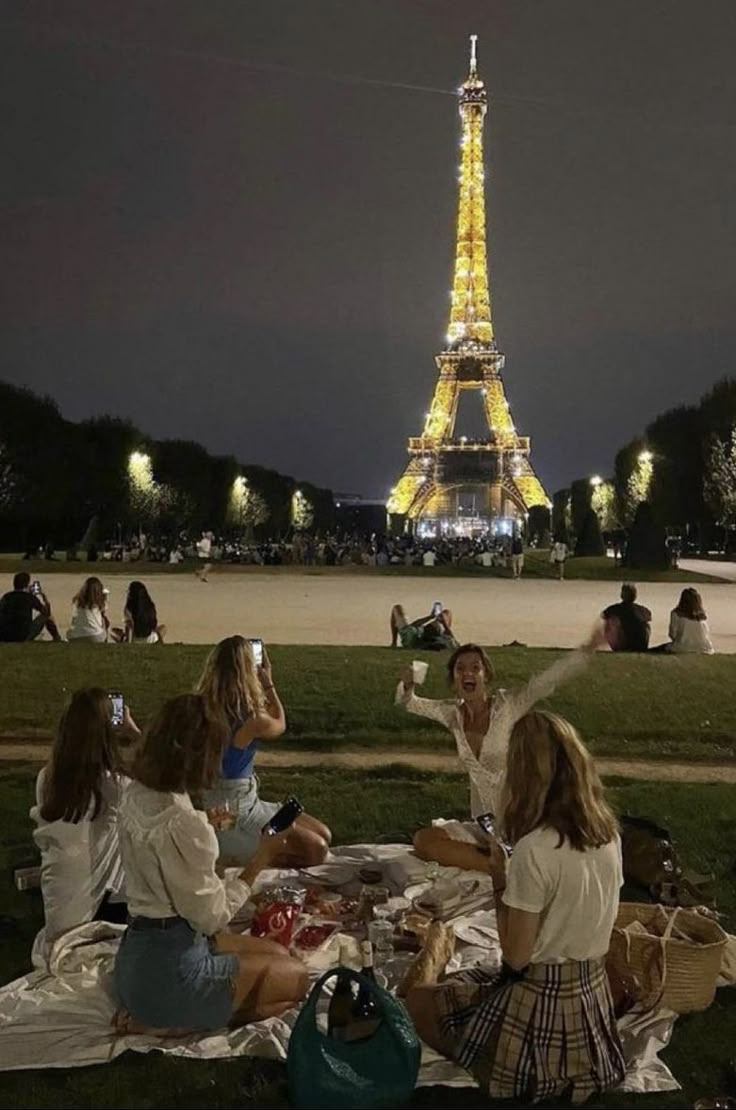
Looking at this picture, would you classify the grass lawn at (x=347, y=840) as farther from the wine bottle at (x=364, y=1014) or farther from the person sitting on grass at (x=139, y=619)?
the person sitting on grass at (x=139, y=619)

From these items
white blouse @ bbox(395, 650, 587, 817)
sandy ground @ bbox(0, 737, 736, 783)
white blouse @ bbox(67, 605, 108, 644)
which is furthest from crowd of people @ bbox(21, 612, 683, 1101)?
white blouse @ bbox(67, 605, 108, 644)

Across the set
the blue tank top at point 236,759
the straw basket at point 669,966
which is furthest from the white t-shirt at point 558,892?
the blue tank top at point 236,759

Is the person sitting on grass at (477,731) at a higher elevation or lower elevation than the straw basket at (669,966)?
higher

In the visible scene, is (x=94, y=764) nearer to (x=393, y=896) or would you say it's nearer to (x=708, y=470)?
(x=393, y=896)

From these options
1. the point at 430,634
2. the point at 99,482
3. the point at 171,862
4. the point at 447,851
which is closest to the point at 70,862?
the point at 171,862

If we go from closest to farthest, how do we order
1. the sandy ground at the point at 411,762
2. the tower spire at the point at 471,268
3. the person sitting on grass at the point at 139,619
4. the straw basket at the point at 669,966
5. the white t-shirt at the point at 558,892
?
the white t-shirt at the point at 558,892
the straw basket at the point at 669,966
the sandy ground at the point at 411,762
the person sitting on grass at the point at 139,619
the tower spire at the point at 471,268

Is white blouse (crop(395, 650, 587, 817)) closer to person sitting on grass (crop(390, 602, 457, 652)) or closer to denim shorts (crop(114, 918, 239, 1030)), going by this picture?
denim shorts (crop(114, 918, 239, 1030))

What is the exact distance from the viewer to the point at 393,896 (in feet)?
18.8

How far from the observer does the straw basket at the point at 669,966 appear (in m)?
4.53

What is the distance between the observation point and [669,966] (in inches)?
179

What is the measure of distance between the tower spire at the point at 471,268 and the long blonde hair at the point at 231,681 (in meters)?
86.5

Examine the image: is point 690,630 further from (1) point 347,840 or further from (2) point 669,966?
(2) point 669,966

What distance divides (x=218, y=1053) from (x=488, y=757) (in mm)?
2461

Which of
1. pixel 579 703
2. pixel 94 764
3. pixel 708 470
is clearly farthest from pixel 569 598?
pixel 708 470
